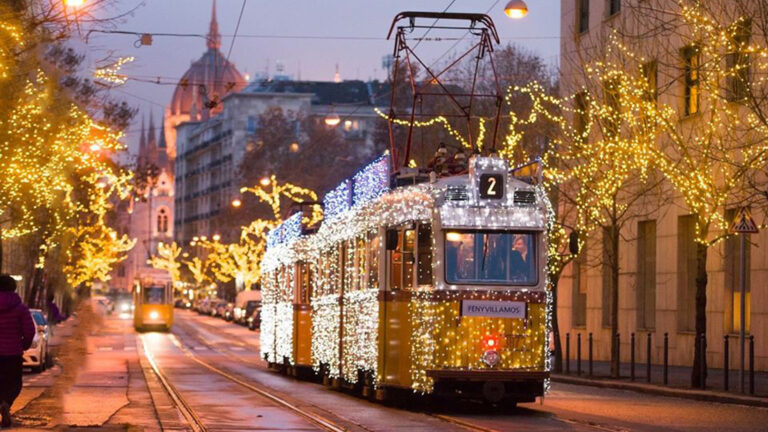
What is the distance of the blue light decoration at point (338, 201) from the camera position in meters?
25.7

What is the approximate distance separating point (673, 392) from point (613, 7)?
54.8ft

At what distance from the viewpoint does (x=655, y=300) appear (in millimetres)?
38562

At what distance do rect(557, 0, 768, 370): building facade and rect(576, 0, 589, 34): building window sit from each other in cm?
3

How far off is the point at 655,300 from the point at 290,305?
10.9 meters

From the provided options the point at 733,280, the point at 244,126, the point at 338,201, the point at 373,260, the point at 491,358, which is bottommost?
the point at 491,358

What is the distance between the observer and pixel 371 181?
2327cm

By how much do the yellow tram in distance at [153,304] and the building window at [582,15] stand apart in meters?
38.8

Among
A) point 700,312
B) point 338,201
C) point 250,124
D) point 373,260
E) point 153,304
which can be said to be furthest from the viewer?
point 250,124

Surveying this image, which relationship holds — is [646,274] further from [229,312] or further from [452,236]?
[229,312]

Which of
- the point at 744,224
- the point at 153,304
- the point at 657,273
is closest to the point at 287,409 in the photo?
the point at 744,224

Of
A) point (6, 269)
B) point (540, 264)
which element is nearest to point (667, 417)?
point (540, 264)

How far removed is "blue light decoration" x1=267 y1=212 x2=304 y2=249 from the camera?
32.1m

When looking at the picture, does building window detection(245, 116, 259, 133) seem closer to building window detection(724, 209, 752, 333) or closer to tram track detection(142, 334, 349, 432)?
tram track detection(142, 334, 349, 432)

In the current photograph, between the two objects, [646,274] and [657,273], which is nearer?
[657,273]
